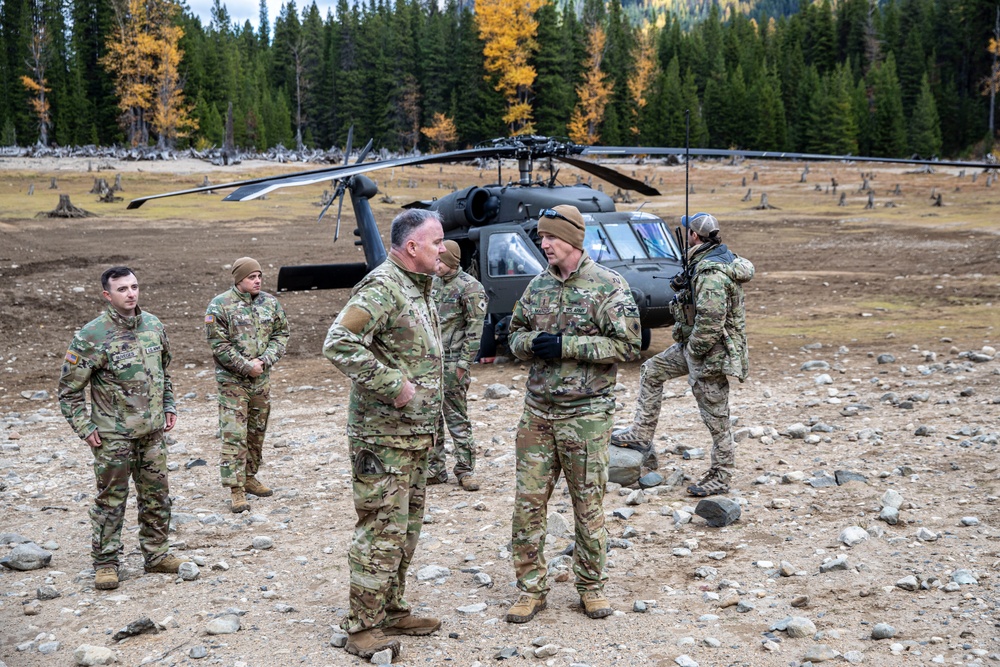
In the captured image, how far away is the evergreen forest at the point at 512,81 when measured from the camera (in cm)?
7288

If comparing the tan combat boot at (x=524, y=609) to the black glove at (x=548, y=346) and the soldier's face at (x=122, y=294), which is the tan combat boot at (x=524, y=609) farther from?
the soldier's face at (x=122, y=294)

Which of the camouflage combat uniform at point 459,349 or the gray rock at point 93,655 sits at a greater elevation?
the camouflage combat uniform at point 459,349

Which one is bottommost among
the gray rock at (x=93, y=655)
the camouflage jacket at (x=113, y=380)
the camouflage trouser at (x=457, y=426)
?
the gray rock at (x=93, y=655)

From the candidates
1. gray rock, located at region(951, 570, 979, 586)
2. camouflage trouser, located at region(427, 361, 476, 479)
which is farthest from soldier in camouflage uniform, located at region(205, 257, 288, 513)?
gray rock, located at region(951, 570, 979, 586)

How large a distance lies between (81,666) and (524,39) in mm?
72126

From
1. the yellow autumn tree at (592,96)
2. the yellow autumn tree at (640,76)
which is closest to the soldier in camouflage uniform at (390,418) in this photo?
the yellow autumn tree at (592,96)

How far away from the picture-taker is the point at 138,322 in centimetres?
643

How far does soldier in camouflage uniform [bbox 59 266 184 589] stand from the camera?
619 cm

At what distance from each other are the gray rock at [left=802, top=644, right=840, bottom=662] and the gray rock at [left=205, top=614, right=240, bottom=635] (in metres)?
3.09

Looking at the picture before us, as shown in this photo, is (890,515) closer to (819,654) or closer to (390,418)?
(819,654)

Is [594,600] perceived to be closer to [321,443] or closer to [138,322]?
[138,322]

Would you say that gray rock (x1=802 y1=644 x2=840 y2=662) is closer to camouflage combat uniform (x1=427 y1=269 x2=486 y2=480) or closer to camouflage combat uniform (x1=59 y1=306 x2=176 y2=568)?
camouflage combat uniform (x1=427 y1=269 x2=486 y2=480)

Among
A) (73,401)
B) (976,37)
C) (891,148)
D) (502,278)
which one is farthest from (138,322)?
(976,37)

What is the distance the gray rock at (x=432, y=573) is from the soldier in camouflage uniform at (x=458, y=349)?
1.85 m
